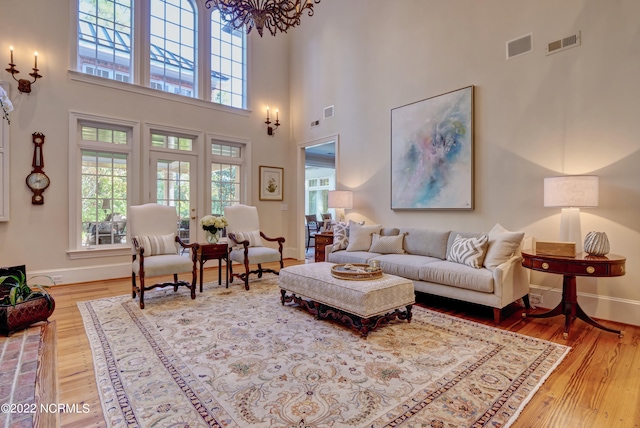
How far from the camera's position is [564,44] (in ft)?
10.6

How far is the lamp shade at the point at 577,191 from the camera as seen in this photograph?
2768 mm

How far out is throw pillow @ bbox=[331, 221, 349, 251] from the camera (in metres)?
4.68

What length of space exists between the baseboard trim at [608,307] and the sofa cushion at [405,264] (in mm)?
1345

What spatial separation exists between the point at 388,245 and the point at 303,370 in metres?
2.48

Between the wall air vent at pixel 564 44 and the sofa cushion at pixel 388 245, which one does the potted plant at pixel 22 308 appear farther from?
the wall air vent at pixel 564 44

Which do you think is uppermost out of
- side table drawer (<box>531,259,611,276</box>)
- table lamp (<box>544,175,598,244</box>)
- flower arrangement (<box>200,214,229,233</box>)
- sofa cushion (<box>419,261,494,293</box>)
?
table lamp (<box>544,175,598,244</box>)

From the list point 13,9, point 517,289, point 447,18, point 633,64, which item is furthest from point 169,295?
point 633,64

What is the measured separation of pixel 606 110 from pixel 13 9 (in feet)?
22.6

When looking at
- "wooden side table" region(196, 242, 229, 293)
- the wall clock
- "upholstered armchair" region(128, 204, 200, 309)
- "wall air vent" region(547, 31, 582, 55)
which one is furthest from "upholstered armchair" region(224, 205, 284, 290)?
"wall air vent" region(547, 31, 582, 55)

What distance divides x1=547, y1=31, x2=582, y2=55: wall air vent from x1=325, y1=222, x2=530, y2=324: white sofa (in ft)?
6.23

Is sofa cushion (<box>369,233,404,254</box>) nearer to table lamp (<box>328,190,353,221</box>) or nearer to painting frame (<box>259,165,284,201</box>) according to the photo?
table lamp (<box>328,190,353,221</box>)

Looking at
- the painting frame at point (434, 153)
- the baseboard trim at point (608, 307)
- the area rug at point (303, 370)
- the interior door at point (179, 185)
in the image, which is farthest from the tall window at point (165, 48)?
the baseboard trim at point (608, 307)

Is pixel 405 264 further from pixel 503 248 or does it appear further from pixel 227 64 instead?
pixel 227 64

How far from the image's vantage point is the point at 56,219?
442cm
